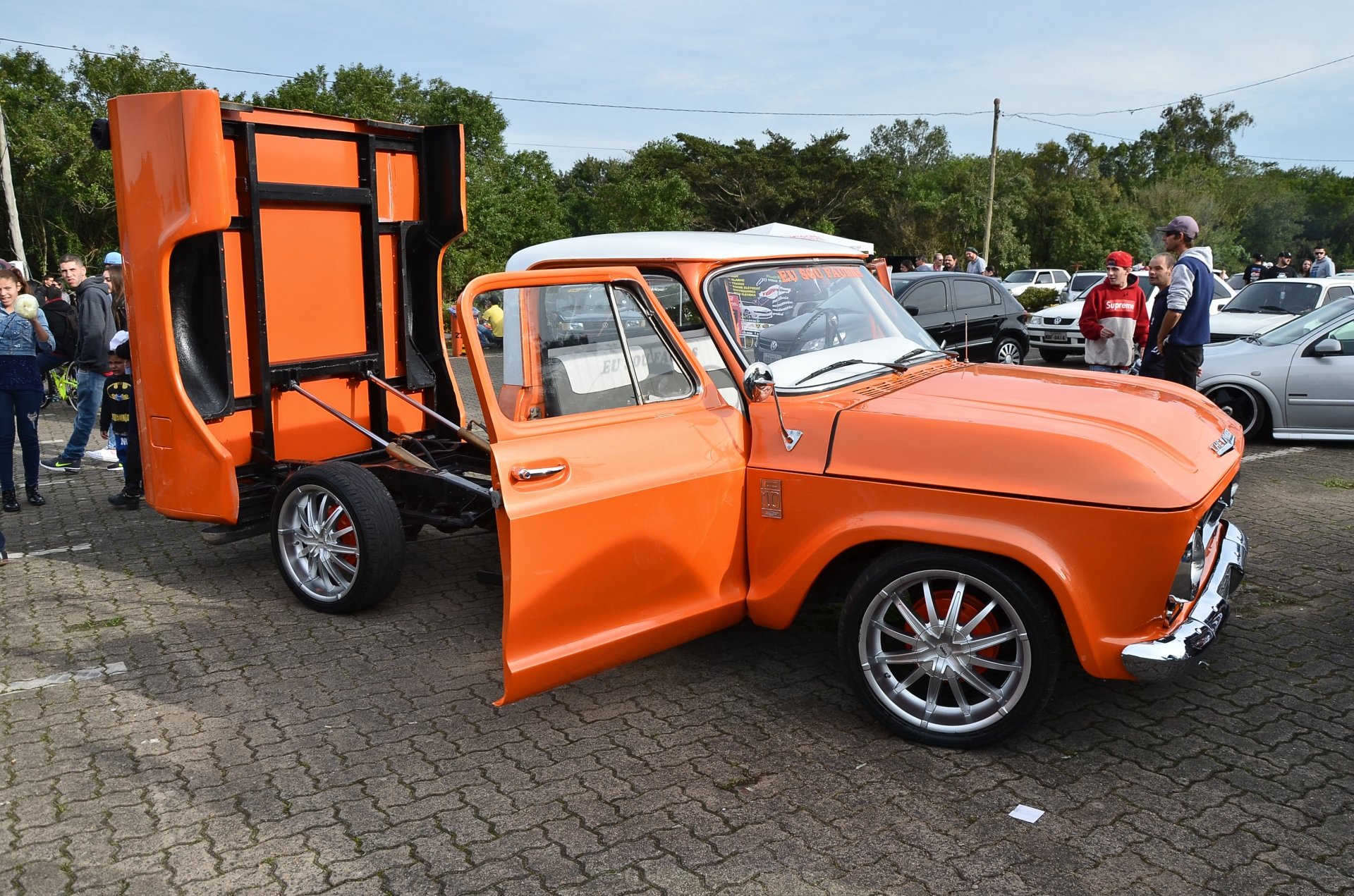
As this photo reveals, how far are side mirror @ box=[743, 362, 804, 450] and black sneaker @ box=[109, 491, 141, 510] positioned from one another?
20.0 ft

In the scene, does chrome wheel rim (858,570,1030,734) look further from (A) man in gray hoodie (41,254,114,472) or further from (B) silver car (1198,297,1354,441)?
(A) man in gray hoodie (41,254,114,472)

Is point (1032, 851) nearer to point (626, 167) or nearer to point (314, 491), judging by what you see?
point (314, 491)

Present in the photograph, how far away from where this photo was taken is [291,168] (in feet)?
20.2

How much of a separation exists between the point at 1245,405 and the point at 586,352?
28.2 ft

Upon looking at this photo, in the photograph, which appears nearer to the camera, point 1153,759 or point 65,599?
point 1153,759

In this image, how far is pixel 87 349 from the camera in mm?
9070

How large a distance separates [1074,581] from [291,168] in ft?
16.4

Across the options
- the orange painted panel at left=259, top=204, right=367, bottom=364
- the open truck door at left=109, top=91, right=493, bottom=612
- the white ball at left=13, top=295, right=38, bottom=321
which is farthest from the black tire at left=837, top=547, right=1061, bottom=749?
the white ball at left=13, top=295, right=38, bottom=321

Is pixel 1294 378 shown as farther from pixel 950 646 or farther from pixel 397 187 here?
pixel 397 187

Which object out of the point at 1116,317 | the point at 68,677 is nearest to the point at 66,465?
the point at 68,677

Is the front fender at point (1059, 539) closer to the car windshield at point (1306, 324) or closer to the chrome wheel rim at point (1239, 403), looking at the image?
the chrome wheel rim at point (1239, 403)

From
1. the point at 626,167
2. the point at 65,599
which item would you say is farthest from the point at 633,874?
the point at 626,167

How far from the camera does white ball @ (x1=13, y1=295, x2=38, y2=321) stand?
764 cm

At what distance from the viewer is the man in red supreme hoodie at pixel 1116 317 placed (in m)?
9.62
